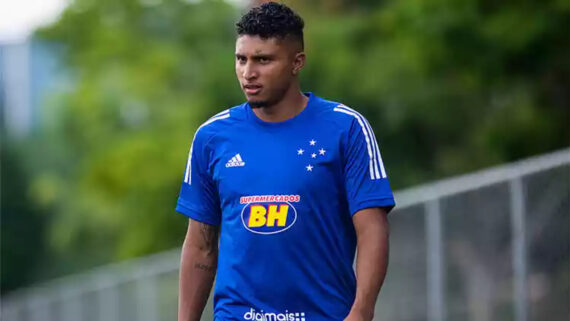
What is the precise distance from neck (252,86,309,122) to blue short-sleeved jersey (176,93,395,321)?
24mm

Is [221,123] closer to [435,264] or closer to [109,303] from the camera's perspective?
[435,264]

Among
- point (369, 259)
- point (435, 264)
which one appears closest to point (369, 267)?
point (369, 259)

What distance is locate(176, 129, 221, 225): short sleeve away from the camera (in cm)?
564

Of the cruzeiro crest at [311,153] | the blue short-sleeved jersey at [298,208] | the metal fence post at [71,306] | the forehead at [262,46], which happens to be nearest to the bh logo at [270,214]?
the blue short-sleeved jersey at [298,208]

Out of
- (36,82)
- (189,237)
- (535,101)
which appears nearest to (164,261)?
(535,101)

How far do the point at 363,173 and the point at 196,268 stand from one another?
0.88m

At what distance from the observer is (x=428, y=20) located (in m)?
15.4

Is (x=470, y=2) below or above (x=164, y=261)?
above

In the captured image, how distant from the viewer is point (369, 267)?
5.20m

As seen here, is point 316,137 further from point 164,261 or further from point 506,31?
point 164,261

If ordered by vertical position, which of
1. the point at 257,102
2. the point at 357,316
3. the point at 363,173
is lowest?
the point at 357,316

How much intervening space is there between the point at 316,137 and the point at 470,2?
33.6 feet

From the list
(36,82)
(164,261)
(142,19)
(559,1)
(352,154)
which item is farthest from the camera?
(36,82)

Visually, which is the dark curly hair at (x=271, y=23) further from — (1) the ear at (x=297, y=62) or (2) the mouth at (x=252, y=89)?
(2) the mouth at (x=252, y=89)
